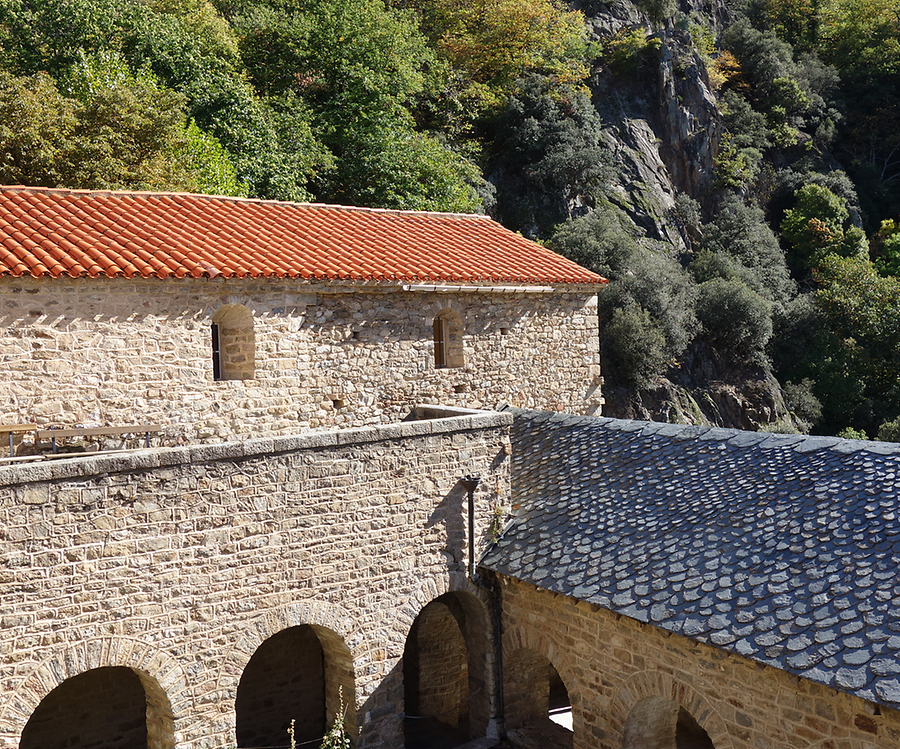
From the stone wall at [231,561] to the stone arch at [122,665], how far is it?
15mm

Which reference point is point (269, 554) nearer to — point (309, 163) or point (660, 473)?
point (660, 473)

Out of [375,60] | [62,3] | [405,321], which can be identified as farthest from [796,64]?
[405,321]

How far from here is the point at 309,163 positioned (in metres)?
22.8

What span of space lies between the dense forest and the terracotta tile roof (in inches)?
221

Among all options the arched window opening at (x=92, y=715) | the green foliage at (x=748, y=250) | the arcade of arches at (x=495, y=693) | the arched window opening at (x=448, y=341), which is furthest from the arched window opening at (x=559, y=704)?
the green foliage at (x=748, y=250)

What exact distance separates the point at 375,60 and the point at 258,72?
3.92 metres

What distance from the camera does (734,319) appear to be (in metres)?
29.4

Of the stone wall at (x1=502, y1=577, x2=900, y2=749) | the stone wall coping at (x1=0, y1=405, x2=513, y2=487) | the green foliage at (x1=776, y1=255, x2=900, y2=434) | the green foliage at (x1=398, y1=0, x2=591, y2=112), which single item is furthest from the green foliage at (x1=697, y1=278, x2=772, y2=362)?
the stone wall at (x1=502, y1=577, x2=900, y2=749)

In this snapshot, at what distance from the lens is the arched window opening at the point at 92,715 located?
9727 mm

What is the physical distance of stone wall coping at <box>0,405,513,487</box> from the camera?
285 inches

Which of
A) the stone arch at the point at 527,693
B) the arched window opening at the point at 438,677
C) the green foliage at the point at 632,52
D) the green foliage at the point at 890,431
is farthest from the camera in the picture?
the green foliage at the point at 632,52

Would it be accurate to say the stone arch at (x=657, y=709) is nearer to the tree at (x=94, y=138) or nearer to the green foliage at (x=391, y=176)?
the tree at (x=94, y=138)

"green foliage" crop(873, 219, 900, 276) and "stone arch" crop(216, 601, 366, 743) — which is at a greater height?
"green foliage" crop(873, 219, 900, 276)

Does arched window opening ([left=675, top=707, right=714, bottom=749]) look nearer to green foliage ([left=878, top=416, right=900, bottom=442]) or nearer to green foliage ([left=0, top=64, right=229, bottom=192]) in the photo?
green foliage ([left=0, top=64, right=229, bottom=192])
